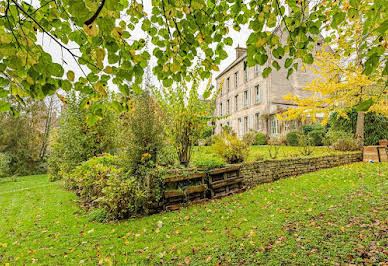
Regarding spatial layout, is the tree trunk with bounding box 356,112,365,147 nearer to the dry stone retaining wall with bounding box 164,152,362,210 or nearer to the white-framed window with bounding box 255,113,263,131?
the dry stone retaining wall with bounding box 164,152,362,210

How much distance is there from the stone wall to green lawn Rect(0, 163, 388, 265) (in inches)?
39.3

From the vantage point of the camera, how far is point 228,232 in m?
3.84

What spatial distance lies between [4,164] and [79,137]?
9.69m

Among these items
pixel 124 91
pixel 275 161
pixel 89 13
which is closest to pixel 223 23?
pixel 124 91

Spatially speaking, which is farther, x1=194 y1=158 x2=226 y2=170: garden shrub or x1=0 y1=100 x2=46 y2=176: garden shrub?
x1=0 y1=100 x2=46 y2=176: garden shrub

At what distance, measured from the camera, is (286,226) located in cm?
384

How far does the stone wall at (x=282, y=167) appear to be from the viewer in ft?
22.6

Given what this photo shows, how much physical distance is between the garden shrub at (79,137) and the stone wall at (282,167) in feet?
17.8

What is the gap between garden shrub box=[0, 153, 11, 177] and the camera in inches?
505

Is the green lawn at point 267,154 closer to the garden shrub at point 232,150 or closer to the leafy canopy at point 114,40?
the garden shrub at point 232,150

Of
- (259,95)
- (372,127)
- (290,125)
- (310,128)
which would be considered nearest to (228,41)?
(372,127)

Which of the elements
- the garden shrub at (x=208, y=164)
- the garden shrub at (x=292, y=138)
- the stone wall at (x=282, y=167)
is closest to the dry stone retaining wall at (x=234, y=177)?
the stone wall at (x=282, y=167)

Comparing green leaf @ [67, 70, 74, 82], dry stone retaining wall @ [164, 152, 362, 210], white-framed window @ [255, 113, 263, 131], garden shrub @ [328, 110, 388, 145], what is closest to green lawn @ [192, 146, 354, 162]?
dry stone retaining wall @ [164, 152, 362, 210]

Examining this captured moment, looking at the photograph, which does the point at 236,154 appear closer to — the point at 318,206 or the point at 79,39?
the point at 318,206
